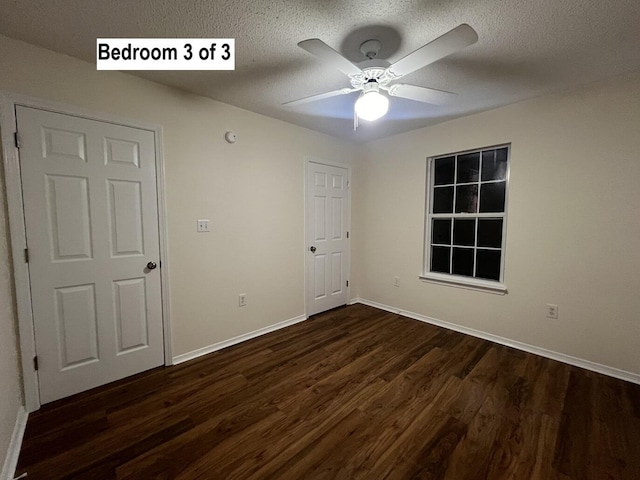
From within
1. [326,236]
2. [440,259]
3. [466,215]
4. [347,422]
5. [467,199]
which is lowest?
[347,422]

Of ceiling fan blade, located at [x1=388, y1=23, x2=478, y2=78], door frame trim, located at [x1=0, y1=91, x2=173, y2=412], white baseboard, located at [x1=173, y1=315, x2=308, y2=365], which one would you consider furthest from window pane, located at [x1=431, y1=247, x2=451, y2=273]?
door frame trim, located at [x1=0, y1=91, x2=173, y2=412]

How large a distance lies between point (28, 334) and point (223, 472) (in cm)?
155

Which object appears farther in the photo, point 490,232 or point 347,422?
point 490,232

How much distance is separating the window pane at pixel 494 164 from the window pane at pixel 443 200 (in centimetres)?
39

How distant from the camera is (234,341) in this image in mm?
2697

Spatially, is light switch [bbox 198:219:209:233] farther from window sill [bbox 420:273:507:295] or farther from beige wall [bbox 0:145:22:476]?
window sill [bbox 420:273:507:295]

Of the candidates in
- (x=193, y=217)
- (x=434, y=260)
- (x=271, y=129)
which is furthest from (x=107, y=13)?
(x=434, y=260)

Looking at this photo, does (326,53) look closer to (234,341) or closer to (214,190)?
(214,190)

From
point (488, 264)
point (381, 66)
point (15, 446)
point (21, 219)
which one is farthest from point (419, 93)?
point (15, 446)

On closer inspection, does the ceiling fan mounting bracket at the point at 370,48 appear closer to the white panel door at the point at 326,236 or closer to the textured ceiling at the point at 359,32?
the textured ceiling at the point at 359,32

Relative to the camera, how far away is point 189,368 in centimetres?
226

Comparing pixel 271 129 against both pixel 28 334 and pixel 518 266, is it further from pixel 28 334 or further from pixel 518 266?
pixel 518 266

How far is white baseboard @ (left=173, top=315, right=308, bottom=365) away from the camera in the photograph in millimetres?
2379

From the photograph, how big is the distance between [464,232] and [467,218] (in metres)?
0.16
